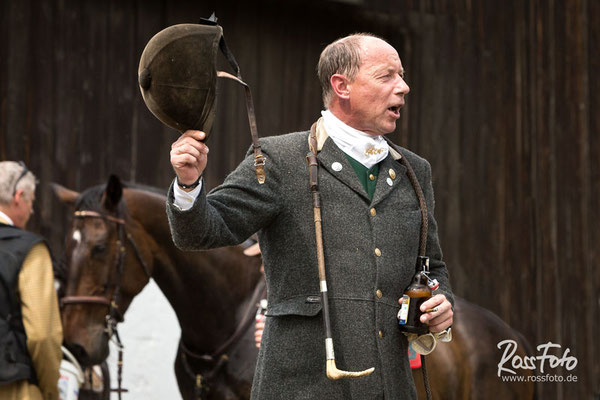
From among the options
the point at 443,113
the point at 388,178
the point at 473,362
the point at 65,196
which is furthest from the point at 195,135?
the point at 443,113

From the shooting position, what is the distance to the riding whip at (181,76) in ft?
7.11

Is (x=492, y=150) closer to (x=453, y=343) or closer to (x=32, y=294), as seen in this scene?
(x=453, y=343)

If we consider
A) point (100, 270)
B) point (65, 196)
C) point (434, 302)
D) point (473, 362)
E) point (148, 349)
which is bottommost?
point (148, 349)

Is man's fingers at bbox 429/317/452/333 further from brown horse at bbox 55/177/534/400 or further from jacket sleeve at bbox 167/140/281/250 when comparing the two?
brown horse at bbox 55/177/534/400

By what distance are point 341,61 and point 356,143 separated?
0.25m

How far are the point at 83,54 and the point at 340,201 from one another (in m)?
→ 4.36

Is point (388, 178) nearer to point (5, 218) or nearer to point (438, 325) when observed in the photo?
point (438, 325)

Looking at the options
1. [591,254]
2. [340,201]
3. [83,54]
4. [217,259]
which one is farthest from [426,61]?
[340,201]

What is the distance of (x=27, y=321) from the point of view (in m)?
4.00

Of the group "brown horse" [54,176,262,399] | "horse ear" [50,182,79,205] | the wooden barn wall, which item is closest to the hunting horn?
"brown horse" [54,176,262,399]

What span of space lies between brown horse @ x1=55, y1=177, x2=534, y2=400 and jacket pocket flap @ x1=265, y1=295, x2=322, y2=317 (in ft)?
6.05

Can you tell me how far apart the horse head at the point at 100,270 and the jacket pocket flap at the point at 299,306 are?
85.1 inches

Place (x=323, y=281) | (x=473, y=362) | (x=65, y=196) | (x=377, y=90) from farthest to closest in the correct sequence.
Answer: (x=473, y=362)
(x=65, y=196)
(x=377, y=90)
(x=323, y=281)

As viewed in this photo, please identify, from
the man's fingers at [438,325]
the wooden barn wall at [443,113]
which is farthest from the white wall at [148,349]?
the man's fingers at [438,325]
